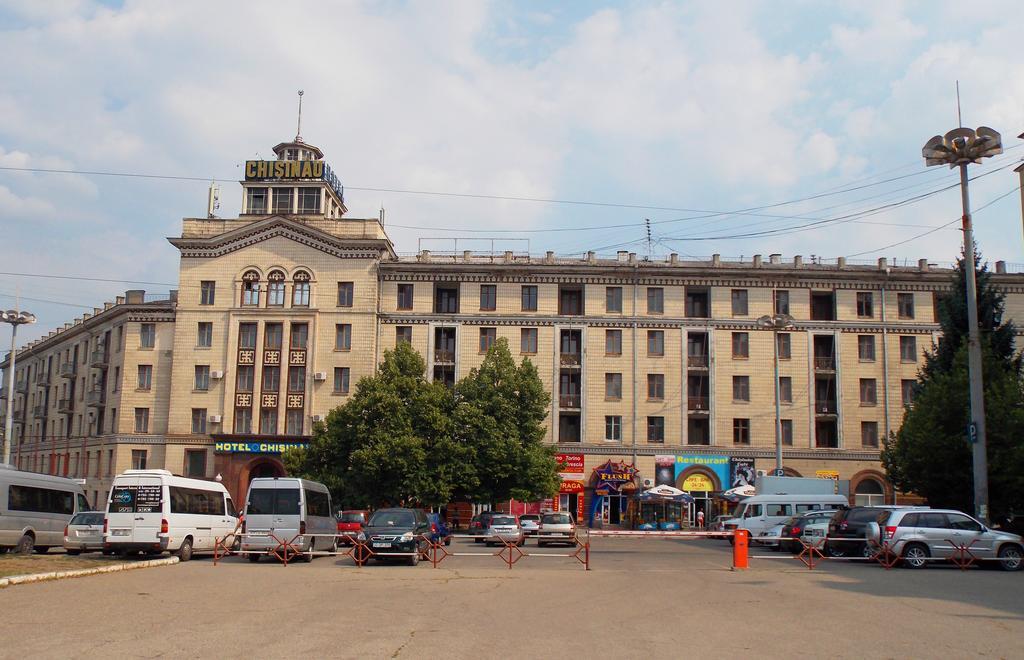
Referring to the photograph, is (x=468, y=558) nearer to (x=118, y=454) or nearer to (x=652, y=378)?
(x=652, y=378)

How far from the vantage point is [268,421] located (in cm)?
5359

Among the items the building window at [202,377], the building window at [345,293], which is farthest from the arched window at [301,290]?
the building window at [202,377]

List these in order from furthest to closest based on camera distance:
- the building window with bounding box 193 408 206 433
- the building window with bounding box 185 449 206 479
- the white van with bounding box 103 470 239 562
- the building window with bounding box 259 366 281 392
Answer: the building window with bounding box 259 366 281 392
the building window with bounding box 193 408 206 433
the building window with bounding box 185 449 206 479
the white van with bounding box 103 470 239 562

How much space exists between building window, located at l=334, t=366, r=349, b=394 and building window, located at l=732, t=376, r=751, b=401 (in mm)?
23109

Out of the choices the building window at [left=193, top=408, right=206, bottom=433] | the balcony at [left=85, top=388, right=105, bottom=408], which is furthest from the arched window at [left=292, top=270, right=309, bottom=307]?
the balcony at [left=85, top=388, right=105, bottom=408]

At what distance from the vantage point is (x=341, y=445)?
4597cm

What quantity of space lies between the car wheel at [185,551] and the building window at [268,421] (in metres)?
28.3

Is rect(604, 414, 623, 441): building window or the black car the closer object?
the black car

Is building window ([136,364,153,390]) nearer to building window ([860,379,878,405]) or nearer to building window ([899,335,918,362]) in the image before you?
building window ([860,379,878,405])

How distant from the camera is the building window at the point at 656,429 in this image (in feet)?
176

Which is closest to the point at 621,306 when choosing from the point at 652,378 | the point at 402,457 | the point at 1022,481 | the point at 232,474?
the point at 652,378

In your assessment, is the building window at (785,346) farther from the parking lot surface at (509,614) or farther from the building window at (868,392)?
the parking lot surface at (509,614)

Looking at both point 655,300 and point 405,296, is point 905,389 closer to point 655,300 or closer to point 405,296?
point 655,300

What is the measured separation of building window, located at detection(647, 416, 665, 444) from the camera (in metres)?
53.7
